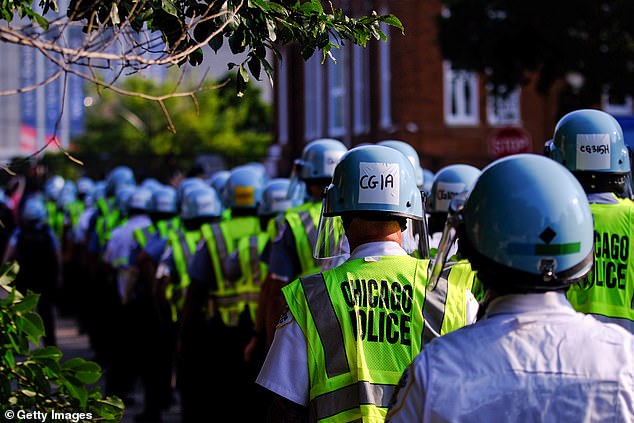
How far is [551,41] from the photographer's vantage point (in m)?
21.8

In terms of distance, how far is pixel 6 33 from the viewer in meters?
3.57

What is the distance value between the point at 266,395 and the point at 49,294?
557 cm

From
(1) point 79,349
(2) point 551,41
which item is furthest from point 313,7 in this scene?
(2) point 551,41

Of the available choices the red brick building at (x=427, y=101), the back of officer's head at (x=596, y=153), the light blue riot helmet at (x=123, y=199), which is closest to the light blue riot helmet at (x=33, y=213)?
the light blue riot helmet at (x=123, y=199)

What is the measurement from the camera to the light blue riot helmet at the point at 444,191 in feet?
22.9

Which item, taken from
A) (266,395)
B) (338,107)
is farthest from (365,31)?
(338,107)

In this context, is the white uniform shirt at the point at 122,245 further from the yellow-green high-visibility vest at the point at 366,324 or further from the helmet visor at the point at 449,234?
the helmet visor at the point at 449,234

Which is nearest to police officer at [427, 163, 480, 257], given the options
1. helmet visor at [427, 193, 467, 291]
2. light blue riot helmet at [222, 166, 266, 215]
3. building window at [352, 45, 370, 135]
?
light blue riot helmet at [222, 166, 266, 215]

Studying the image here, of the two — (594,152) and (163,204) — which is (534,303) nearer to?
(594,152)

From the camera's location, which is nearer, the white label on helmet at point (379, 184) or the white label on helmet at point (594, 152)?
the white label on helmet at point (379, 184)

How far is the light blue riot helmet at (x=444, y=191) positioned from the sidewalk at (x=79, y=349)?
2.46 metres

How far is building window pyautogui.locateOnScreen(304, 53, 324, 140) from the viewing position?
40906mm

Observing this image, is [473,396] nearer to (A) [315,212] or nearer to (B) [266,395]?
(A) [315,212]

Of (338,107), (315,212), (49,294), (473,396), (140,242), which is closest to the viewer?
(473,396)
